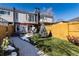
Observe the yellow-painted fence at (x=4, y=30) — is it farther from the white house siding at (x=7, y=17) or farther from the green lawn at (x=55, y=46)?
the green lawn at (x=55, y=46)

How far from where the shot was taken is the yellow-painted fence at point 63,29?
3.03 meters

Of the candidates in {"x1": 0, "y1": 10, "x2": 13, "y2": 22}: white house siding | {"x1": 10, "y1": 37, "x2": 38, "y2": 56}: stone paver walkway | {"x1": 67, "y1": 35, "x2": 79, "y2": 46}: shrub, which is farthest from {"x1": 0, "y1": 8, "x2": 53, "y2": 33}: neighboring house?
{"x1": 67, "y1": 35, "x2": 79, "y2": 46}: shrub

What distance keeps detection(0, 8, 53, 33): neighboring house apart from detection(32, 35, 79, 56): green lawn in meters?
0.18

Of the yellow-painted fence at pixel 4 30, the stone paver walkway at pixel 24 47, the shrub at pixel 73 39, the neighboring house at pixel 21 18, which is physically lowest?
the stone paver walkway at pixel 24 47

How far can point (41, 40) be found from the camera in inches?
122

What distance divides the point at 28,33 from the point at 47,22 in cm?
29

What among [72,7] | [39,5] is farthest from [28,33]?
[72,7]

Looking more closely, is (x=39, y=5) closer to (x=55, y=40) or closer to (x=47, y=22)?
(x=47, y=22)

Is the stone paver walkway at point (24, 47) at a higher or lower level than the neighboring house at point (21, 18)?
lower

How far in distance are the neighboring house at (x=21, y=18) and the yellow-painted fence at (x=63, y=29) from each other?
95mm

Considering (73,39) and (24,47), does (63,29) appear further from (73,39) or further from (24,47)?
(24,47)

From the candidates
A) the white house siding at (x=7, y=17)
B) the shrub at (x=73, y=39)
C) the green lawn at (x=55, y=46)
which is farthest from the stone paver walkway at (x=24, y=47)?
the shrub at (x=73, y=39)

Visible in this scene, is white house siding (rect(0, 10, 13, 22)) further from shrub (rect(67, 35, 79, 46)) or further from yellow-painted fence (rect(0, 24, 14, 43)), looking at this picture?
shrub (rect(67, 35, 79, 46))

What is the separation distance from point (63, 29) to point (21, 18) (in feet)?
1.84
